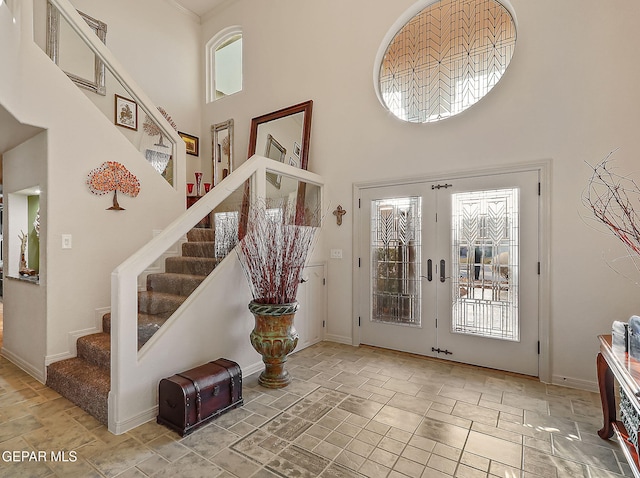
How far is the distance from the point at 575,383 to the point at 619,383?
60.1 inches

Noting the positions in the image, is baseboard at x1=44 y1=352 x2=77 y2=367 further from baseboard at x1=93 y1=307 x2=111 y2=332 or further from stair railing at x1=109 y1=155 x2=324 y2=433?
stair railing at x1=109 y1=155 x2=324 y2=433

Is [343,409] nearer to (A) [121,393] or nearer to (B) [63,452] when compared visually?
(A) [121,393]

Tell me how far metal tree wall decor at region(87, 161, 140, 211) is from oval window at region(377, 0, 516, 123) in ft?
10.1

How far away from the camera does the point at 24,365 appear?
Answer: 3.28m

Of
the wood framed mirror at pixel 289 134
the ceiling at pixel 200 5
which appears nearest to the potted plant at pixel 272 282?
the wood framed mirror at pixel 289 134

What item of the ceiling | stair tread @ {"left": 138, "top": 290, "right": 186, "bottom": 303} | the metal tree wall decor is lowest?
stair tread @ {"left": 138, "top": 290, "right": 186, "bottom": 303}

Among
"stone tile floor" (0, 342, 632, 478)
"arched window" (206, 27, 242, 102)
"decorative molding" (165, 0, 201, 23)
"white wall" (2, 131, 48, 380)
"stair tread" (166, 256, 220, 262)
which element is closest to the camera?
"stone tile floor" (0, 342, 632, 478)

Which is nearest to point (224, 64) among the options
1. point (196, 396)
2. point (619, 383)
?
point (196, 396)

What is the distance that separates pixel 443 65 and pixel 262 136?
2.74m

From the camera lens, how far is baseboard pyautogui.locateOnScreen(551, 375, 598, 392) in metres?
2.92

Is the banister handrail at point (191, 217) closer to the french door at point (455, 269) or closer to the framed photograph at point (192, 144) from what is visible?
the french door at point (455, 269)

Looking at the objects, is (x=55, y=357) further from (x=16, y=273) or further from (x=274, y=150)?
(x=274, y=150)

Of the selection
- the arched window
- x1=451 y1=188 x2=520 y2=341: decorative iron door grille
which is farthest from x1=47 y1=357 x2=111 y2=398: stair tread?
the arched window

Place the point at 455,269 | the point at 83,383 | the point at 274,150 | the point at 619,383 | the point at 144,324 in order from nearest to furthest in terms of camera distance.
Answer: the point at 619,383
the point at 144,324
the point at 83,383
the point at 455,269
the point at 274,150
